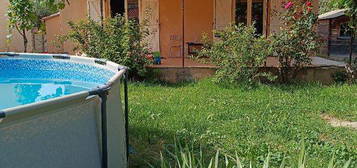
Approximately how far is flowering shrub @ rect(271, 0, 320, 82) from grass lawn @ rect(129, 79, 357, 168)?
0.79m

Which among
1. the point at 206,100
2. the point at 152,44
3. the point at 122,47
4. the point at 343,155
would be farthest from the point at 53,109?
the point at 152,44

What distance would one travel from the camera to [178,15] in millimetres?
12883

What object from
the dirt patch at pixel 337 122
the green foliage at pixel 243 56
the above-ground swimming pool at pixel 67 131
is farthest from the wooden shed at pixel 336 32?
the above-ground swimming pool at pixel 67 131

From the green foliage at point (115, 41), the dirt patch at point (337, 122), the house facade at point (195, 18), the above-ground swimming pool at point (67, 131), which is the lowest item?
the dirt patch at point (337, 122)

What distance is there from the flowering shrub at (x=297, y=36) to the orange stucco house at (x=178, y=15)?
254 centimetres

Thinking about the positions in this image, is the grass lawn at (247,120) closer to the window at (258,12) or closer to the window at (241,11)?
the window at (258,12)

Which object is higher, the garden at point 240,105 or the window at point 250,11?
the window at point 250,11

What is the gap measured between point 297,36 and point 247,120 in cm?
374

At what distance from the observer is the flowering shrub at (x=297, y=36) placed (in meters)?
8.62

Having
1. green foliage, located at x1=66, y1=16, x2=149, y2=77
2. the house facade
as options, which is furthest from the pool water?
the house facade

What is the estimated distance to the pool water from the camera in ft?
20.3

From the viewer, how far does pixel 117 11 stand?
40.8 feet

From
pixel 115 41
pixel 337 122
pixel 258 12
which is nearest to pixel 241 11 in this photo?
pixel 258 12

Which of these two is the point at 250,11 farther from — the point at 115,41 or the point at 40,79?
the point at 40,79
